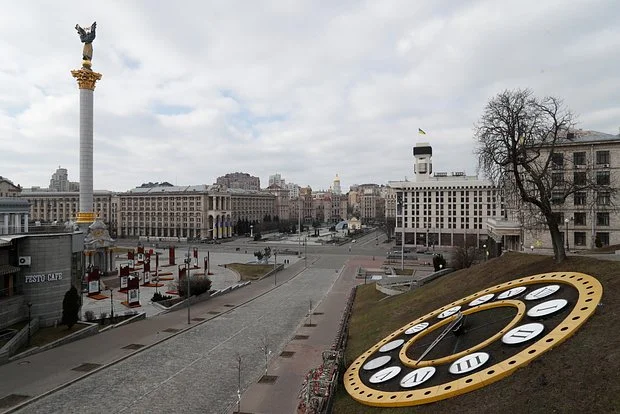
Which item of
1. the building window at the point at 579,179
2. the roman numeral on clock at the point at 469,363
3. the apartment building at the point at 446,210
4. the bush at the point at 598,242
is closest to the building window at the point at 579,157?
the bush at the point at 598,242

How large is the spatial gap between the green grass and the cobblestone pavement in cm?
2708

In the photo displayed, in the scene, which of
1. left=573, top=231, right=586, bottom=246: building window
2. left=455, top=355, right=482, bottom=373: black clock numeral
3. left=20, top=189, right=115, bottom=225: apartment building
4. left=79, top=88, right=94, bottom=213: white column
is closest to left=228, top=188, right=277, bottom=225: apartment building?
left=20, top=189, right=115, bottom=225: apartment building

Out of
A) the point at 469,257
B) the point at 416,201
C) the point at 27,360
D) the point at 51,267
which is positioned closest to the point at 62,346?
the point at 27,360

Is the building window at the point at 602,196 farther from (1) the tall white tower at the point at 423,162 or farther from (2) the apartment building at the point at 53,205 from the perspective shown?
(2) the apartment building at the point at 53,205

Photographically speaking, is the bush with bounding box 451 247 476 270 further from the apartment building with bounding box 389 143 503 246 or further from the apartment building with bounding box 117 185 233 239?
the apartment building with bounding box 117 185 233 239

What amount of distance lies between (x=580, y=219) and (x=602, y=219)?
2155 mm

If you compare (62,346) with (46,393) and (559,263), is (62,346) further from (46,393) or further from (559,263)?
(559,263)

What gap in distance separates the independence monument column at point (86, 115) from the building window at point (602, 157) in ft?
247

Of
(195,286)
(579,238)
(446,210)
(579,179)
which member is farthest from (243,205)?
(579,179)

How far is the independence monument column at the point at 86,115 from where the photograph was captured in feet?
232

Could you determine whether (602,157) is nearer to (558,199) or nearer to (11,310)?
(558,199)

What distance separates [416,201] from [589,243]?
7172 cm

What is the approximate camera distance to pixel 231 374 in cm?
2459

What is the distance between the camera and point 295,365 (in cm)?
2581
